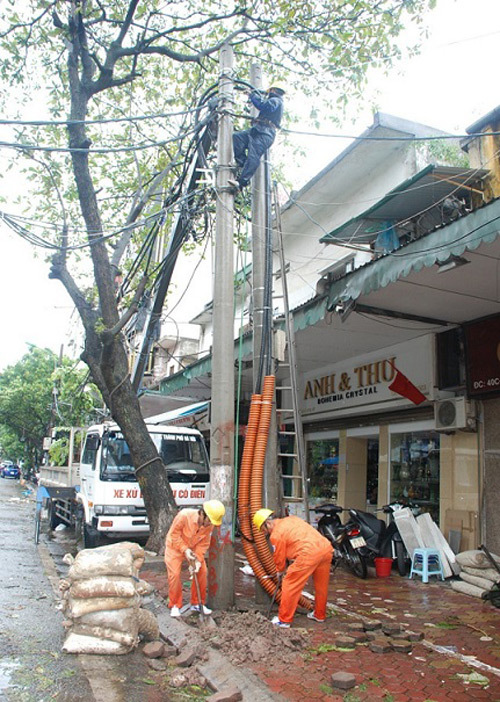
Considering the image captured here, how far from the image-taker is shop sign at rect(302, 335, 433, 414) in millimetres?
10062

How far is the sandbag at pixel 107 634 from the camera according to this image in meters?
5.16

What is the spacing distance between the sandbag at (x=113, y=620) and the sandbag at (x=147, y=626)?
10 cm

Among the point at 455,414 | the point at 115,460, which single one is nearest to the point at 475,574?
the point at 455,414

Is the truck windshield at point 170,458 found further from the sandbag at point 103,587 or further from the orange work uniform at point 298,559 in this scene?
the orange work uniform at point 298,559

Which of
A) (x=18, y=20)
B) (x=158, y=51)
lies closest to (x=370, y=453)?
(x=158, y=51)

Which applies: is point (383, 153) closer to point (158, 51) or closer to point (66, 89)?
point (158, 51)

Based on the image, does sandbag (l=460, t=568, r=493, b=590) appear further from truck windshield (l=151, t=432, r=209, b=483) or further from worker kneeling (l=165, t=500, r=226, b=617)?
truck windshield (l=151, t=432, r=209, b=483)

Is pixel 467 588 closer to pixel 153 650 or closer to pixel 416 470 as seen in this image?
pixel 416 470

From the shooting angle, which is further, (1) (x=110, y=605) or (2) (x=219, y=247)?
(2) (x=219, y=247)

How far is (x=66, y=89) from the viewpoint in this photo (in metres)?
12.1

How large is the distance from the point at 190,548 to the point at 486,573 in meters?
4.22

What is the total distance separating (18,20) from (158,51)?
2521 millimetres

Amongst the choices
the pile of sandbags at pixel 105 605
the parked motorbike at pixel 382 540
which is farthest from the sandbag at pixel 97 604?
the parked motorbike at pixel 382 540

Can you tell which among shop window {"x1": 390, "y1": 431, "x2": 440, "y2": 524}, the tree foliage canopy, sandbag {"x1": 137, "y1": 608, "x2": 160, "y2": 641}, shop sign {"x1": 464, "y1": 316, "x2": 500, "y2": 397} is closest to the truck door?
sandbag {"x1": 137, "y1": 608, "x2": 160, "y2": 641}
